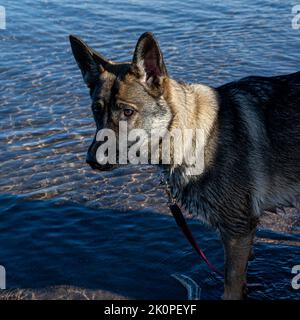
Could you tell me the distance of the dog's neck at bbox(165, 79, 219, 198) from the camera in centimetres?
404

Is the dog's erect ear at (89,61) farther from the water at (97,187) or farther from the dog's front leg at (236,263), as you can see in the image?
the water at (97,187)

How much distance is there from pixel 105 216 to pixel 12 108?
3411 millimetres

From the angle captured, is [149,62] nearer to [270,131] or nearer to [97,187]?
[270,131]

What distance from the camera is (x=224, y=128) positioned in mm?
4121

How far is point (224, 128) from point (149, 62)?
81 centimetres

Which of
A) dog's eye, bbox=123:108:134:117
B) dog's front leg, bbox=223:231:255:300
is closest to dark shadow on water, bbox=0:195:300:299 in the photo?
dog's front leg, bbox=223:231:255:300

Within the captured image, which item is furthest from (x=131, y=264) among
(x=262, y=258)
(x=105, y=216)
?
(x=262, y=258)

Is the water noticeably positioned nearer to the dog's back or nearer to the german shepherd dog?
the german shepherd dog

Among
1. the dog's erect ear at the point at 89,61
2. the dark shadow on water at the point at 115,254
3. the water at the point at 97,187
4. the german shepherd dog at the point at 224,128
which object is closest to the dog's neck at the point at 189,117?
the german shepherd dog at the point at 224,128

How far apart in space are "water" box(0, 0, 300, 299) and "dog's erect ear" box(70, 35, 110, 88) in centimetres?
183

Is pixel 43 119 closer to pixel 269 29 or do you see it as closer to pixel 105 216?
pixel 105 216

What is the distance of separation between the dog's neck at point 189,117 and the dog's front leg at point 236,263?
62 centimetres

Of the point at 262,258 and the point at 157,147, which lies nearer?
the point at 157,147

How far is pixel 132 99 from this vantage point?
3945mm
